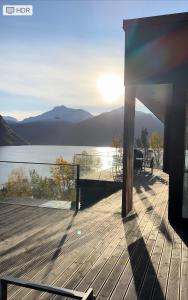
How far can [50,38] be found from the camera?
31.5ft

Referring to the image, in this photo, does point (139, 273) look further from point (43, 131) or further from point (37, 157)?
point (43, 131)

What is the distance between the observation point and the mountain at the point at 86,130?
398 feet

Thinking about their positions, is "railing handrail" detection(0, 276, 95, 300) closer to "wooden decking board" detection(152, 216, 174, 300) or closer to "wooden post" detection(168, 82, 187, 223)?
→ "wooden decking board" detection(152, 216, 174, 300)

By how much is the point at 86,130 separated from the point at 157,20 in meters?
130

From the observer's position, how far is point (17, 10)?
28.5ft

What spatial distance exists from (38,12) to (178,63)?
4197mm

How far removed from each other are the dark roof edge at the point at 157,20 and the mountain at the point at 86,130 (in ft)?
305

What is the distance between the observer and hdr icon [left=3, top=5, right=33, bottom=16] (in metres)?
8.43

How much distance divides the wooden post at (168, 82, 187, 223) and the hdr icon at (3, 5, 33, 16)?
4645mm

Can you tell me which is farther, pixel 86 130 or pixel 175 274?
pixel 86 130

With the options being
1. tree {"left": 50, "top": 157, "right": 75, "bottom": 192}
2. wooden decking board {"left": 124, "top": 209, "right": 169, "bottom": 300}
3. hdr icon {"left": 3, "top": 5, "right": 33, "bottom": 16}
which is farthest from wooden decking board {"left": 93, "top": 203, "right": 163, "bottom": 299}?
tree {"left": 50, "top": 157, "right": 75, "bottom": 192}

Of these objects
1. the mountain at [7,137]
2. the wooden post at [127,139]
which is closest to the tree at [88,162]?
the wooden post at [127,139]

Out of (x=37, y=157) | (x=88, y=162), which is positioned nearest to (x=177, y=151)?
(x=88, y=162)

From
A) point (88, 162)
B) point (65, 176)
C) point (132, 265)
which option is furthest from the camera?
point (65, 176)
